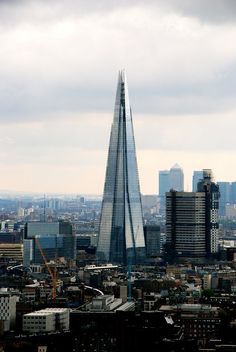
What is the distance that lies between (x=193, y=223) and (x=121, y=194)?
196 inches

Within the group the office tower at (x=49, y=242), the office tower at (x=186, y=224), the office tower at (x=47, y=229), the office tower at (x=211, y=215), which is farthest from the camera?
the office tower at (x=47, y=229)

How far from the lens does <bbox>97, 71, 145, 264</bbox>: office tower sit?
188ft

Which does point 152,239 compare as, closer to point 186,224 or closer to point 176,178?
point 186,224

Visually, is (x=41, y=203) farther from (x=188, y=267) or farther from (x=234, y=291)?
(x=234, y=291)

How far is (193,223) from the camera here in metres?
60.5

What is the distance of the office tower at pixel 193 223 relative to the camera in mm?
60500

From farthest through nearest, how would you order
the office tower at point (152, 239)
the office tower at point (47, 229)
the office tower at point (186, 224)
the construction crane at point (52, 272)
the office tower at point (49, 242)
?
the office tower at point (47, 229)
the office tower at point (152, 239)
the office tower at point (186, 224)
the office tower at point (49, 242)
the construction crane at point (52, 272)

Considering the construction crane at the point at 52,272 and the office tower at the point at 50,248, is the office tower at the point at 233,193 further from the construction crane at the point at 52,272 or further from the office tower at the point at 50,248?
the construction crane at the point at 52,272

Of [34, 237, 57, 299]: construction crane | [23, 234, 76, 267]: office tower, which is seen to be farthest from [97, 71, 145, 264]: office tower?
[34, 237, 57, 299]: construction crane

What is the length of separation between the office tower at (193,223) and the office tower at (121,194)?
3.59m

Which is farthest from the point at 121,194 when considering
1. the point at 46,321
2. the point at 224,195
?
the point at 224,195

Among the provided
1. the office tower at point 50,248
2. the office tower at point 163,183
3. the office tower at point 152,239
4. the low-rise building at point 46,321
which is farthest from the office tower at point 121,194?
the office tower at point 163,183

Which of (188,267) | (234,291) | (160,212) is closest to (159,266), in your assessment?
(188,267)

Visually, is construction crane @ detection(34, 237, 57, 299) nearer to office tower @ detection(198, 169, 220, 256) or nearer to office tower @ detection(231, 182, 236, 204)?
office tower @ detection(198, 169, 220, 256)
